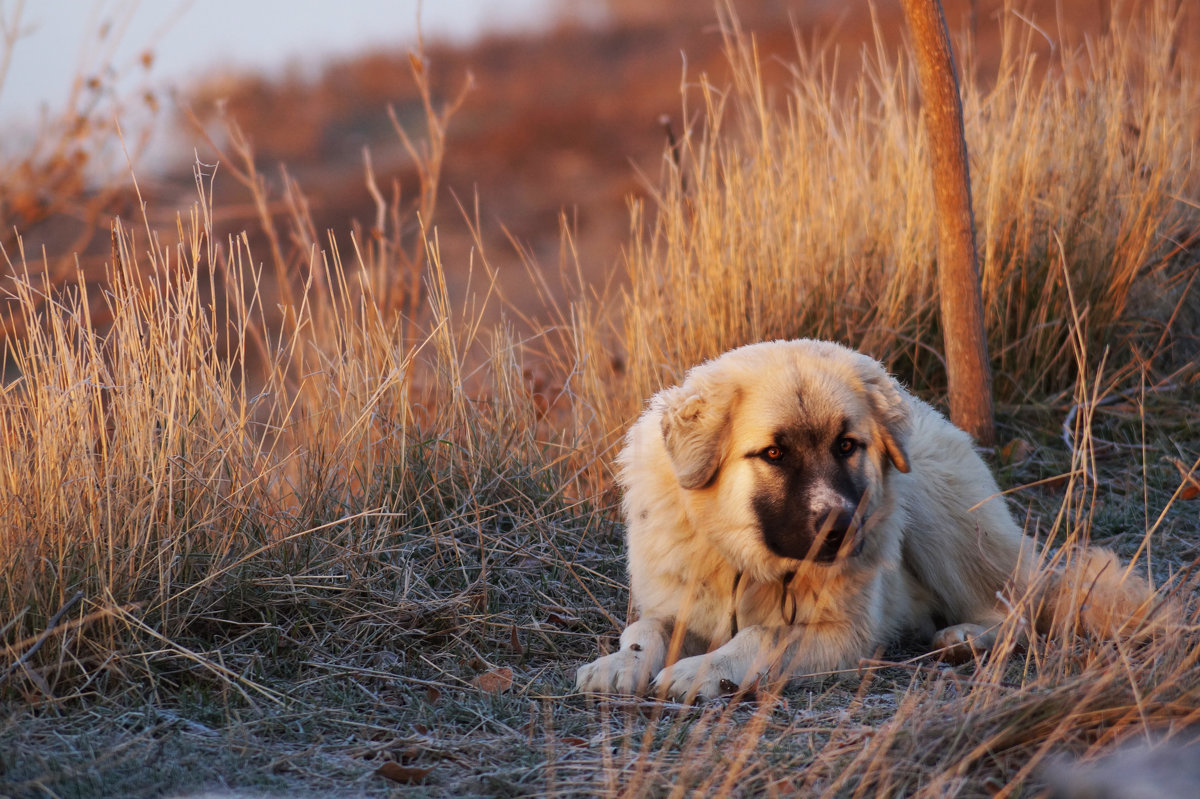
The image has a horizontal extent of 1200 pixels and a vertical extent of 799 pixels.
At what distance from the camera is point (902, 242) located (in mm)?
5195

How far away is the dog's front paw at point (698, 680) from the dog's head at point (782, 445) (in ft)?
1.15

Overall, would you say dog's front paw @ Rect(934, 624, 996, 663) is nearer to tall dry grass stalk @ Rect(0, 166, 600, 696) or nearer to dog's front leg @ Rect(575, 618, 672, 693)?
dog's front leg @ Rect(575, 618, 672, 693)

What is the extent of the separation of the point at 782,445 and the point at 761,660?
2.04ft

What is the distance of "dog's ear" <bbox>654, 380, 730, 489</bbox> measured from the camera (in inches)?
122

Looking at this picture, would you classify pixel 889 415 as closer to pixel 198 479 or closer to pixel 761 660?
pixel 761 660

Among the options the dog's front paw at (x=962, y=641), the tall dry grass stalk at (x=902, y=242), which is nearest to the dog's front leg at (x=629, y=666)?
the dog's front paw at (x=962, y=641)

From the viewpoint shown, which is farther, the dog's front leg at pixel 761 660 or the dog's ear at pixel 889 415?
the dog's ear at pixel 889 415

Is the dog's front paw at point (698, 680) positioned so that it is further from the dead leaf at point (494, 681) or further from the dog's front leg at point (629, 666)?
the dead leaf at point (494, 681)

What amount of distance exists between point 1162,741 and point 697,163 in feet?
12.7

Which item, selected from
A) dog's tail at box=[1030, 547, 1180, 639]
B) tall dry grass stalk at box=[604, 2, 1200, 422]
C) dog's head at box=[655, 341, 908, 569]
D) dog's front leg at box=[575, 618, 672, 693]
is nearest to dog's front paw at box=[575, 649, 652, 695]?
dog's front leg at box=[575, 618, 672, 693]

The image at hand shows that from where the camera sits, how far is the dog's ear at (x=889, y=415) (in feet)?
10.3

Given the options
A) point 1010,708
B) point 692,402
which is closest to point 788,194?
point 692,402

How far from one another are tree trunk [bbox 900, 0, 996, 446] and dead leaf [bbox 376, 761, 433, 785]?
3030 millimetres

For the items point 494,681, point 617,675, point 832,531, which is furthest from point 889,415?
point 494,681
